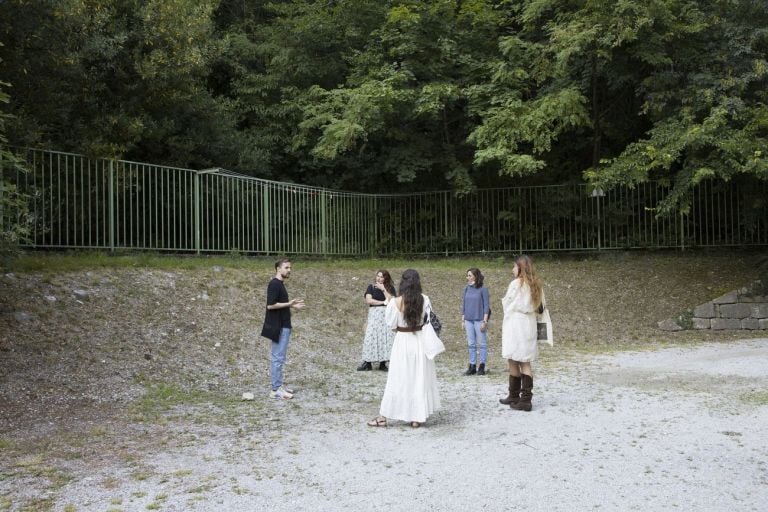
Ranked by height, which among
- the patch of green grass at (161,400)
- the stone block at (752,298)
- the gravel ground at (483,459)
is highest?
the stone block at (752,298)

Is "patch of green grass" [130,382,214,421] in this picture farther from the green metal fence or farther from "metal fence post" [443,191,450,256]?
"metal fence post" [443,191,450,256]

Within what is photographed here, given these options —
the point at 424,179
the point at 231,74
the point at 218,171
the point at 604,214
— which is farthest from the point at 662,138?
the point at 231,74

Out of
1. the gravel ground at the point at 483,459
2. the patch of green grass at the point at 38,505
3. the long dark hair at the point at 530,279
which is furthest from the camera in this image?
the long dark hair at the point at 530,279

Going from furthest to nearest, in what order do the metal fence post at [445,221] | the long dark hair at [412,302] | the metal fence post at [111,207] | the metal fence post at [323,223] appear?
the metal fence post at [445,221] → the metal fence post at [323,223] → the metal fence post at [111,207] → the long dark hair at [412,302]

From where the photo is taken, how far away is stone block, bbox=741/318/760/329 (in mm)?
15359

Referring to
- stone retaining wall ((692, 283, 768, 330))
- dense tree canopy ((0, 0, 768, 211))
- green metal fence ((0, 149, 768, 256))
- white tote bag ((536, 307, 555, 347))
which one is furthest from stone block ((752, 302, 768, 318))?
white tote bag ((536, 307, 555, 347))

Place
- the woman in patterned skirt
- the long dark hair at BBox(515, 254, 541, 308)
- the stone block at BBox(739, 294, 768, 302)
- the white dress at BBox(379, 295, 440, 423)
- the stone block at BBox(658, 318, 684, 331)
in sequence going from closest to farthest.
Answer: the white dress at BBox(379, 295, 440, 423) → the long dark hair at BBox(515, 254, 541, 308) → the woman in patterned skirt → the stone block at BBox(658, 318, 684, 331) → the stone block at BBox(739, 294, 768, 302)

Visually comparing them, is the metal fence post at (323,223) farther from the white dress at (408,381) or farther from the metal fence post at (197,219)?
the white dress at (408,381)

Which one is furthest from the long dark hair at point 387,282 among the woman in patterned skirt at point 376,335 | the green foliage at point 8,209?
the green foliage at point 8,209

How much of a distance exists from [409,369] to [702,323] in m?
10.8

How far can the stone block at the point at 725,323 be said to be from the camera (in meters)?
15.3

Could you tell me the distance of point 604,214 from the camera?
1995 cm

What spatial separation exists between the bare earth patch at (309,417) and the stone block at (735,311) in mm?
1476

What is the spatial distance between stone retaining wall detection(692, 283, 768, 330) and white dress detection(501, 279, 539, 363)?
9.26m
